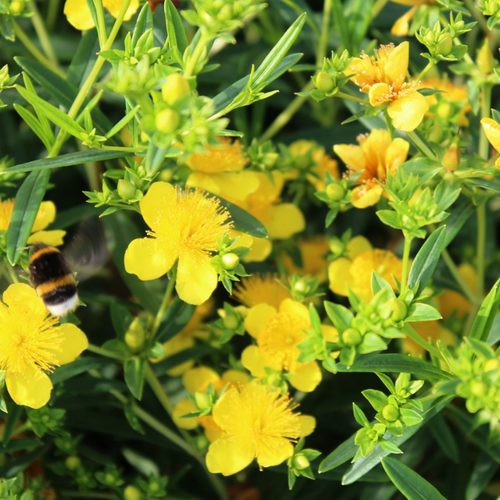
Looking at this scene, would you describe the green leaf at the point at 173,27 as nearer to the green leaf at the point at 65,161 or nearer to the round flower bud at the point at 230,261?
the green leaf at the point at 65,161

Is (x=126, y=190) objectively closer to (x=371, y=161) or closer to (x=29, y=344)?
(x=29, y=344)

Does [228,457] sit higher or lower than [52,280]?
lower

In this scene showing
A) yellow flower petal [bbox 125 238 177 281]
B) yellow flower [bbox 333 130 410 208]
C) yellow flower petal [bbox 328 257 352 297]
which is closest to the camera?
yellow flower petal [bbox 125 238 177 281]

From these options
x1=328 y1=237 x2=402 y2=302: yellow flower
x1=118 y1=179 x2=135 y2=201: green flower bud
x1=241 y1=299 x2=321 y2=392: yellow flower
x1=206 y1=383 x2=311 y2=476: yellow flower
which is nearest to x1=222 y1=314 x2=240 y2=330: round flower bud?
x1=241 y1=299 x2=321 y2=392: yellow flower

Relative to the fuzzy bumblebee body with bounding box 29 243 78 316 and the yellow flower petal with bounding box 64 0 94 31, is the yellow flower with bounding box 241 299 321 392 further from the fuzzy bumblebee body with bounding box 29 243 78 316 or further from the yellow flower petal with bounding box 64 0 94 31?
the yellow flower petal with bounding box 64 0 94 31

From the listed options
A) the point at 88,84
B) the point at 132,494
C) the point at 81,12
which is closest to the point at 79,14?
the point at 81,12

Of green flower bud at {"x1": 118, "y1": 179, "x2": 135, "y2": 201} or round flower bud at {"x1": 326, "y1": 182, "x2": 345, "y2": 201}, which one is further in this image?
round flower bud at {"x1": 326, "y1": 182, "x2": 345, "y2": 201}

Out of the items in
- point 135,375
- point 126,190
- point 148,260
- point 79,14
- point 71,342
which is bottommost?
point 135,375
